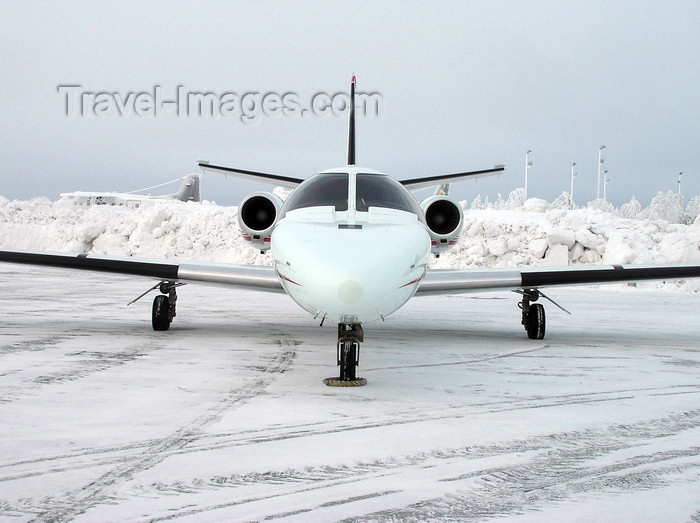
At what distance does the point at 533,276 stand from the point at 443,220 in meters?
1.49

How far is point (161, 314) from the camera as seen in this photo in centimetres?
1016

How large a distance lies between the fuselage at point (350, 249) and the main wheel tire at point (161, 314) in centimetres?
398

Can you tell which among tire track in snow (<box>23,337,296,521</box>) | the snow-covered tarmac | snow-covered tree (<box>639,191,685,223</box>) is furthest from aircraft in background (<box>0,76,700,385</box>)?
snow-covered tree (<box>639,191,685,223</box>)

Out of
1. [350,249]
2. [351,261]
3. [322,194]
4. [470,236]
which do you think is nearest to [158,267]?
[322,194]

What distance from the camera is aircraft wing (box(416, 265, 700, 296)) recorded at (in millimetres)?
8797

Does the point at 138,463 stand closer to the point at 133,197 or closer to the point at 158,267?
the point at 158,267

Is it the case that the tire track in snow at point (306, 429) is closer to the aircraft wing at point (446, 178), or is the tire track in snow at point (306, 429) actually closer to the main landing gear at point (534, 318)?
the main landing gear at point (534, 318)

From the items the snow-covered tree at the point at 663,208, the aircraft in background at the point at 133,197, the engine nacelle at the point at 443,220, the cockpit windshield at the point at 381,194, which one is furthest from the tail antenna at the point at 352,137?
the snow-covered tree at the point at 663,208

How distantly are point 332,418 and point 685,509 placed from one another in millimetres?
2387

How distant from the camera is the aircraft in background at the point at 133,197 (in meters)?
75.1

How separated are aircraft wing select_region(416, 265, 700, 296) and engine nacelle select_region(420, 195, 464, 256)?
59 cm

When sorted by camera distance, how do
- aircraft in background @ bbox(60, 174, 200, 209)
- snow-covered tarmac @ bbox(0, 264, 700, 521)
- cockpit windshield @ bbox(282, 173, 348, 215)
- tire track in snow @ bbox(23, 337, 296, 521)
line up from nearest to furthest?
tire track in snow @ bbox(23, 337, 296, 521) < snow-covered tarmac @ bbox(0, 264, 700, 521) < cockpit windshield @ bbox(282, 173, 348, 215) < aircraft in background @ bbox(60, 174, 200, 209)

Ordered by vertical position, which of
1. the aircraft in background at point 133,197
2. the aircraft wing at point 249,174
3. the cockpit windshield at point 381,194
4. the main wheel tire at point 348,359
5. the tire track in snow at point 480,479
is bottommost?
the tire track in snow at point 480,479

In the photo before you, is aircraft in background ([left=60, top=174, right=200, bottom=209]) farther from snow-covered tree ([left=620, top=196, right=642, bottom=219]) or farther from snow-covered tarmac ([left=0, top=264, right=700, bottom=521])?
snow-covered tree ([left=620, top=196, right=642, bottom=219])
